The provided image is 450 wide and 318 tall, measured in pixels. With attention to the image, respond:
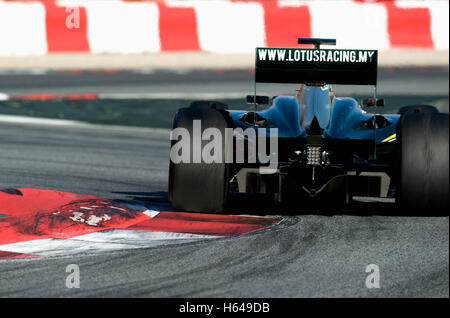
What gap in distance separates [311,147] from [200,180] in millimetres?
890

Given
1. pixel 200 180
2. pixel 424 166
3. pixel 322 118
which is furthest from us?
pixel 322 118

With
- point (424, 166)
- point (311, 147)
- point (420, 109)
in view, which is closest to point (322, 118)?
point (311, 147)

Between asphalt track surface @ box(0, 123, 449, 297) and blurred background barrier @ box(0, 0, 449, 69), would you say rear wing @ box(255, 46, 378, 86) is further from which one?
blurred background barrier @ box(0, 0, 449, 69)

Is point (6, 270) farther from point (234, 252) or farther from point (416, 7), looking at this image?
point (416, 7)

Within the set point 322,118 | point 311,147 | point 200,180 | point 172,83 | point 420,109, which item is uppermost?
point 172,83

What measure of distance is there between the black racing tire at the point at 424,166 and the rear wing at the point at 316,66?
79 cm

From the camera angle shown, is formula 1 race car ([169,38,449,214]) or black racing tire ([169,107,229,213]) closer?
formula 1 race car ([169,38,449,214])

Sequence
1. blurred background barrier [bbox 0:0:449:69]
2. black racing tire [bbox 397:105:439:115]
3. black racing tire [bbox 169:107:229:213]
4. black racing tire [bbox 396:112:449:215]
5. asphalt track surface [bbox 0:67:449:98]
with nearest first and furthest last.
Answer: black racing tire [bbox 396:112:449:215], black racing tire [bbox 169:107:229:213], black racing tire [bbox 397:105:439:115], asphalt track surface [bbox 0:67:449:98], blurred background barrier [bbox 0:0:449:69]

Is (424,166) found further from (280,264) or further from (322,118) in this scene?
(280,264)

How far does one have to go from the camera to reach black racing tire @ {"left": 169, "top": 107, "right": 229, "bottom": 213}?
7.63 m

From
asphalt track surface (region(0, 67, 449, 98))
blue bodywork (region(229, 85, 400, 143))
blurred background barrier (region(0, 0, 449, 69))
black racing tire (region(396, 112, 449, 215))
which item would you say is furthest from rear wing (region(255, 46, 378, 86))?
blurred background barrier (region(0, 0, 449, 69))

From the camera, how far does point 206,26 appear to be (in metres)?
19.3
